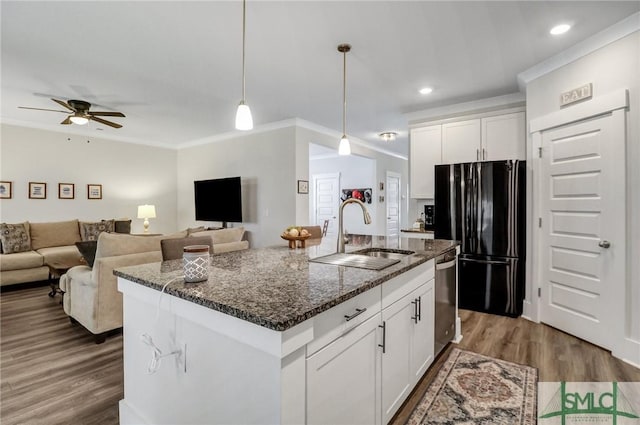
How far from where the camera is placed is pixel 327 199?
828 centimetres

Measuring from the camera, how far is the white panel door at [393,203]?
26.0 ft

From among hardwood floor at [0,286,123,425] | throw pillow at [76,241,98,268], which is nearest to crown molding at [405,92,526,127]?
throw pillow at [76,241,98,268]

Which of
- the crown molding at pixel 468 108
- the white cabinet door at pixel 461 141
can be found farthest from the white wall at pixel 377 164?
the white cabinet door at pixel 461 141

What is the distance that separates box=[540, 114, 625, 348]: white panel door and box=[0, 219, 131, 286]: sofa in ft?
18.2

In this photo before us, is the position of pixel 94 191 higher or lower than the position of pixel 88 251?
higher

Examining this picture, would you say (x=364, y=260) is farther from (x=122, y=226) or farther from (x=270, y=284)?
(x=122, y=226)

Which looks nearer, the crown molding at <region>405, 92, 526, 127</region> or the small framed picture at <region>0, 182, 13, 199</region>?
the crown molding at <region>405, 92, 526, 127</region>

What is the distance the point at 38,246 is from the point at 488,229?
667cm

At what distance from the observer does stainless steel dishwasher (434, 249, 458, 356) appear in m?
2.37

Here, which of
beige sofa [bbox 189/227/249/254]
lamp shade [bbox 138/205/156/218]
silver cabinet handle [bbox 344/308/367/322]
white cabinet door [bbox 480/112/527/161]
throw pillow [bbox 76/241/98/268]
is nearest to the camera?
silver cabinet handle [bbox 344/308/367/322]

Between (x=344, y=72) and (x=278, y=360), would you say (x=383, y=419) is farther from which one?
(x=344, y=72)

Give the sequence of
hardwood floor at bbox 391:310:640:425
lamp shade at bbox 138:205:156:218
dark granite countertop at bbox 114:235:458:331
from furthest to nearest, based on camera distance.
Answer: lamp shade at bbox 138:205:156:218 < hardwood floor at bbox 391:310:640:425 < dark granite countertop at bbox 114:235:458:331

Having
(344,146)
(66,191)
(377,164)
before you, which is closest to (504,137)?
(344,146)

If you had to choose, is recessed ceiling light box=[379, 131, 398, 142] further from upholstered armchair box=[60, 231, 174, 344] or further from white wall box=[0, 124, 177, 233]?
white wall box=[0, 124, 177, 233]
